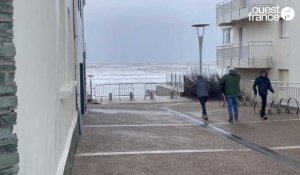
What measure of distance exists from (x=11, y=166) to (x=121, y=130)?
1278cm

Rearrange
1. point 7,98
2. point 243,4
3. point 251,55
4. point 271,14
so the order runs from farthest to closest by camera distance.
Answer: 1. point 243,4
2. point 251,55
3. point 271,14
4. point 7,98

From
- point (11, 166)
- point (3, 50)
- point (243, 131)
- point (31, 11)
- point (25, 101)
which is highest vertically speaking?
point (31, 11)

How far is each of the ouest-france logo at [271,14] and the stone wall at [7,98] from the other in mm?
23676

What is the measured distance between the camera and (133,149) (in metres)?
11.4

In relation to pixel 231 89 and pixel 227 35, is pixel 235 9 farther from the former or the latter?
pixel 231 89

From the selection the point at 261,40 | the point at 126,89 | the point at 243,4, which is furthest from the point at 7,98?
the point at 126,89

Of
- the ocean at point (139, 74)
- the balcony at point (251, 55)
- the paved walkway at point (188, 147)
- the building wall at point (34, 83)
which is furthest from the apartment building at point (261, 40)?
the building wall at point (34, 83)

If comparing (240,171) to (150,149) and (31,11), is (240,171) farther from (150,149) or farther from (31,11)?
(31,11)

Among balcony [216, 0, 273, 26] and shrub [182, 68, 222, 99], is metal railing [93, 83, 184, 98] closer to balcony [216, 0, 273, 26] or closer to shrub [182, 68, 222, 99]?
shrub [182, 68, 222, 99]

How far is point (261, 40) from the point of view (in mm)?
30938

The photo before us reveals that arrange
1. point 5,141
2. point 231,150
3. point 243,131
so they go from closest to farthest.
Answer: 1. point 5,141
2. point 231,150
3. point 243,131

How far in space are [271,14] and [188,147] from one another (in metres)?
18.9

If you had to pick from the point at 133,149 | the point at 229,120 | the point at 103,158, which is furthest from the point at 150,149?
the point at 229,120

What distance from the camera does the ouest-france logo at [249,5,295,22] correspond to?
2591 centimetres
